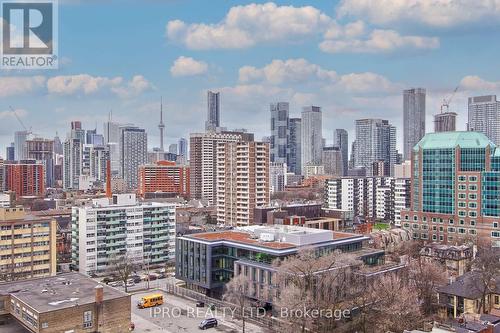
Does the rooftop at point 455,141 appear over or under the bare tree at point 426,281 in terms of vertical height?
over

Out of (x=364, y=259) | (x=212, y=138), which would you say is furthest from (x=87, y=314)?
(x=212, y=138)

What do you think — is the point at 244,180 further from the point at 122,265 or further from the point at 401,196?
the point at 122,265

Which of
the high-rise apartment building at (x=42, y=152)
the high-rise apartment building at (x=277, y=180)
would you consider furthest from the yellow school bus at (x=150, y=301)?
the high-rise apartment building at (x=42, y=152)

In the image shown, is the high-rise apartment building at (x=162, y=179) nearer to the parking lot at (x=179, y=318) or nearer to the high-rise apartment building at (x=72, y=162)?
the high-rise apartment building at (x=72, y=162)

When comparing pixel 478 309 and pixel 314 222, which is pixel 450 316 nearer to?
pixel 478 309

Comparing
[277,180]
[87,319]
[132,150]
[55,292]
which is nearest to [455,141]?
[87,319]

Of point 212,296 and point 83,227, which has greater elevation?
point 83,227
